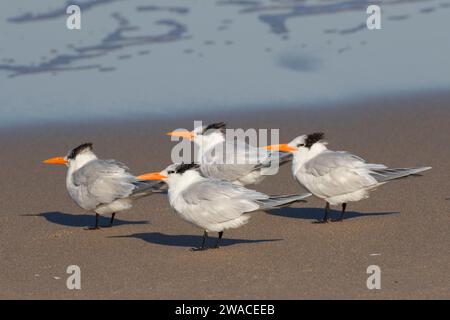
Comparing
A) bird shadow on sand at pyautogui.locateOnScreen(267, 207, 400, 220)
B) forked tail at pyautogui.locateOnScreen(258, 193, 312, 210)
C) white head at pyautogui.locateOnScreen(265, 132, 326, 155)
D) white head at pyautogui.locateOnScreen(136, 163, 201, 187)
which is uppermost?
white head at pyautogui.locateOnScreen(265, 132, 326, 155)

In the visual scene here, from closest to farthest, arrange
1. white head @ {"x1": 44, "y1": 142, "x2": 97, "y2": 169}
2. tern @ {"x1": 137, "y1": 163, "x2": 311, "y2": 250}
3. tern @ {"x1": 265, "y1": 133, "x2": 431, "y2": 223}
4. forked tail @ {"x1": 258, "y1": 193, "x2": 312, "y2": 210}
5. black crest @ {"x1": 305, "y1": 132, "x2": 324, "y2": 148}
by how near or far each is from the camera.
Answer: forked tail @ {"x1": 258, "y1": 193, "x2": 312, "y2": 210}, tern @ {"x1": 137, "y1": 163, "x2": 311, "y2": 250}, tern @ {"x1": 265, "y1": 133, "x2": 431, "y2": 223}, black crest @ {"x1": 305, "y1": 132, "x2": 324, "y2": 148}, white head @ {"x1": 44, "y1": 142, "x2": 97, "y2": 169}

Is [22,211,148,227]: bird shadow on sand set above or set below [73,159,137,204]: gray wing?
below

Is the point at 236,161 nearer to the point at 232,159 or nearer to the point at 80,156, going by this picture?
the point at 232,159

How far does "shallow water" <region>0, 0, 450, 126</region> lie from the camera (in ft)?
37.6

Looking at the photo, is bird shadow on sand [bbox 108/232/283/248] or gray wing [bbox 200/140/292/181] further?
gray wing [bbox 200/140/292/181]

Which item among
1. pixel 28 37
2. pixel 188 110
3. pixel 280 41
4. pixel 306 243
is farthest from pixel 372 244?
pixel 28 37

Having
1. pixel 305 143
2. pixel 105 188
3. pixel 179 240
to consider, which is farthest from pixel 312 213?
pixel 105 188

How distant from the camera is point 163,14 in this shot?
1421 centimetres

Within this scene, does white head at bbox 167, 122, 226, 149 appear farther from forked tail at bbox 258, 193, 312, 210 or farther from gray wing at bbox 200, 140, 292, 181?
forked tail at bbox 258, 193, 312, 210

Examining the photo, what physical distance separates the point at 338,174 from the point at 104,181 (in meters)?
1.79

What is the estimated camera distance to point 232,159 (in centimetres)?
861

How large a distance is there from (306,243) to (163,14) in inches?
309

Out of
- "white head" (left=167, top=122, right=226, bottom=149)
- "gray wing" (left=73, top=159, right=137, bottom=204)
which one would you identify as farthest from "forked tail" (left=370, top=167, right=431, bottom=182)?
"white head" (left=167, top=122, right=226, bottom=149)

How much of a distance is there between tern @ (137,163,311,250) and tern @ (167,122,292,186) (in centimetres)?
147
